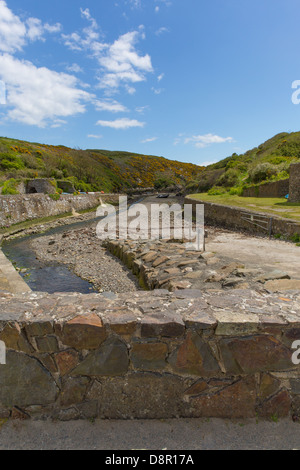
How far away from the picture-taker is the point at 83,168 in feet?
153

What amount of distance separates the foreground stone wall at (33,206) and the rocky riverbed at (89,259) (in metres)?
4.42

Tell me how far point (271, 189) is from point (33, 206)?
17379 mm

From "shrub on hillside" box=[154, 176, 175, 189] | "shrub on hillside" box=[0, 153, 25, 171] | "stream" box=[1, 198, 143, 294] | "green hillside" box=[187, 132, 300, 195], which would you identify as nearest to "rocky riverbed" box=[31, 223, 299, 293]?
"stream" box=[1, 198, 143, 294]

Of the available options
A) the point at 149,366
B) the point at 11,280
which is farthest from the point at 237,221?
the point at 149,366

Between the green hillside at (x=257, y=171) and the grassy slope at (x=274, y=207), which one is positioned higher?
the green hillside at (x=257, y=171)

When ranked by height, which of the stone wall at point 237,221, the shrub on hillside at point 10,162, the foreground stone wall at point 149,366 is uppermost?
the shrub on hillside at point 10,162

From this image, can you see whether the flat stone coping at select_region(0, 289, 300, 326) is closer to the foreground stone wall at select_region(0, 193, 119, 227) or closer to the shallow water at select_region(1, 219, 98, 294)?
the shallow water at select_region(1, 219, 98, 294)

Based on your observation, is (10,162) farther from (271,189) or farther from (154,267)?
(154,267)

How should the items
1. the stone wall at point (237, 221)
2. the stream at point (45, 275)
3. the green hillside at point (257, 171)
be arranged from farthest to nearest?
the green hillside at point (257, 171)
the stone wall at point (237, 221)
the stream at point (45, 275)

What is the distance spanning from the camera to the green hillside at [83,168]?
1224 inches

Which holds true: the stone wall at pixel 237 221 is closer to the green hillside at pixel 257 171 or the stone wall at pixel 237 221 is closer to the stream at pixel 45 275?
the green hillside at pixel 257 171

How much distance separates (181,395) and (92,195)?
106 feet

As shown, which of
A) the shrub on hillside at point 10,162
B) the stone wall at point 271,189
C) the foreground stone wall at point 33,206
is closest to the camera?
the foreground stone wall at point 33,206

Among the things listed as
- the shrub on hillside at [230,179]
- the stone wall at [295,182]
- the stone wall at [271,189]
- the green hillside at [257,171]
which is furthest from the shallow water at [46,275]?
the shrub on hillside at [230,179]
